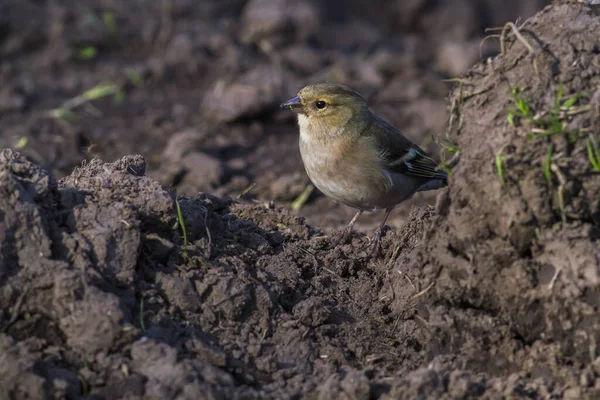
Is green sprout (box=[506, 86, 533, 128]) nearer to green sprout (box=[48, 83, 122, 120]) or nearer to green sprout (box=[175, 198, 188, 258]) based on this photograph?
green sprout (box=[175, 198, 188, 258])

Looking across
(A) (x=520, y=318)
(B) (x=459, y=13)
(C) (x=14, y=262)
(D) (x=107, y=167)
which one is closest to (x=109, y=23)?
(B) (x=459, y=13)

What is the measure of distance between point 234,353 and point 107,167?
1.48 meters

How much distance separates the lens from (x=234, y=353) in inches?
182

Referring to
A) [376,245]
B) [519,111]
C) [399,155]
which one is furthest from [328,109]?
[519,111]

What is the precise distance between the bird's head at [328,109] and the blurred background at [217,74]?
201 centimetres

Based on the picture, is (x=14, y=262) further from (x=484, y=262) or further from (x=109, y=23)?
(x=109, y=23)

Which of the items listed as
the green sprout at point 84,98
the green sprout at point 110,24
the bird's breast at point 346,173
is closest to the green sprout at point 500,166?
the bird's breast at point 346,173

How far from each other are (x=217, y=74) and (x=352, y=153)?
5545 mm

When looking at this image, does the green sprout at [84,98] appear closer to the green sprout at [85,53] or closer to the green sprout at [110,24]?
the green sprout at [85,53]

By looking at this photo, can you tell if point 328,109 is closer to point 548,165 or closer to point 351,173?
point 351,173

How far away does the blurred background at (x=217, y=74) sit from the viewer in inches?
396

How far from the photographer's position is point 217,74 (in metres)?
12.1

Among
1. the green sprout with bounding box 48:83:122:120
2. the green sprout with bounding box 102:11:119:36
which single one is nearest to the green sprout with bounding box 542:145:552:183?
the green sprout with bounding box 48:83:122:120

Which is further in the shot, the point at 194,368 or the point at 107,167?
the point at 107,167
